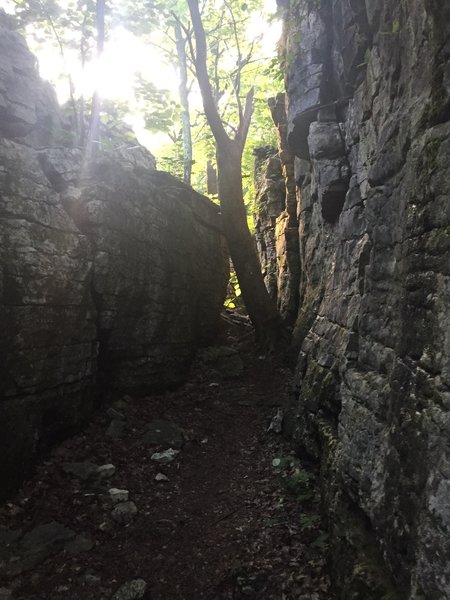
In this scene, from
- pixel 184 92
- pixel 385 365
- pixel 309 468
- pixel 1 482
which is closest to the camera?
pixel 385 365

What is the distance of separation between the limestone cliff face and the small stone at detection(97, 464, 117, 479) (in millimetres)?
985

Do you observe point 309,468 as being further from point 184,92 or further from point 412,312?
point 184,92

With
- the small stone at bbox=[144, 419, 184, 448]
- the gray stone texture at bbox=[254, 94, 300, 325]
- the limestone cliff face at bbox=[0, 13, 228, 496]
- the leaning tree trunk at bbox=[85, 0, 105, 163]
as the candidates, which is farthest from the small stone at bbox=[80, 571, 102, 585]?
the leaning tree trunk at bbox=[85, 0, 105, 163]

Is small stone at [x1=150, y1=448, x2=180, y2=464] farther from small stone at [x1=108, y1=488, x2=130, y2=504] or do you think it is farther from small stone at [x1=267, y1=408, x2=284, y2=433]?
small stone at [x1=267, y1=408, x2=284, y2=433]

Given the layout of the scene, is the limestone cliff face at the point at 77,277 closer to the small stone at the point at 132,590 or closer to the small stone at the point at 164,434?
the small stone at the point at 164,434

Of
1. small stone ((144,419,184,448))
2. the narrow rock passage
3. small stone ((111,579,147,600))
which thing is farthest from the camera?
small stone ((144,419,184,448))

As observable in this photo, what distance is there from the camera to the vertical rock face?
3.07m

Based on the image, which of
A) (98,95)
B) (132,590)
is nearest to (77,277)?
(132,590)

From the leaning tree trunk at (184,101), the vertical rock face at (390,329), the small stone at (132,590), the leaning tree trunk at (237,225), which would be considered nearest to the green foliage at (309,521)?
the vertical rock face at (390,329)

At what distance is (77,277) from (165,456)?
11.9 ft

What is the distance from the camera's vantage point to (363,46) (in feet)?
20.3

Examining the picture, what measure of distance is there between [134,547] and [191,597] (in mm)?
1064

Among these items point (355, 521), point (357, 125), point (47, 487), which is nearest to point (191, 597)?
point (355, 521)

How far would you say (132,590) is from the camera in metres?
4.57
